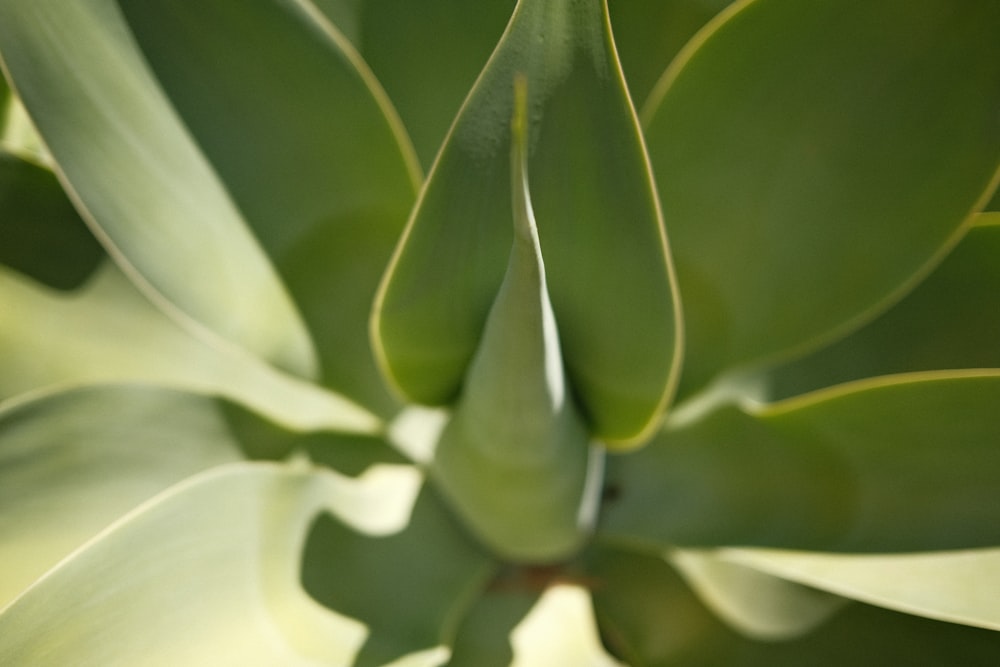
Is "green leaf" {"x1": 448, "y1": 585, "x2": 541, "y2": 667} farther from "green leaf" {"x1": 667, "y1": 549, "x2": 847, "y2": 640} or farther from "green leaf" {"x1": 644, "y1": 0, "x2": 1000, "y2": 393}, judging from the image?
"green leaf" {"x1": 644, "y1": 0, "x2": 1000, "y2": 393}

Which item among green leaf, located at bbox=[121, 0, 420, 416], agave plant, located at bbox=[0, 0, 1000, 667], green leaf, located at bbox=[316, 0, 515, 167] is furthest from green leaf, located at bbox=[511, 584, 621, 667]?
green leaf, located at bbox=[316, 0, 515, 167]

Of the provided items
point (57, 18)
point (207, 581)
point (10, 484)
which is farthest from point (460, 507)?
point (57, 18)

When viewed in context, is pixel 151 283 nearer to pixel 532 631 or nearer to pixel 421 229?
pixel 421 229

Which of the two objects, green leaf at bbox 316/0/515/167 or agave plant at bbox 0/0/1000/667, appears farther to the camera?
green leaf at bbox 316/0/515/167

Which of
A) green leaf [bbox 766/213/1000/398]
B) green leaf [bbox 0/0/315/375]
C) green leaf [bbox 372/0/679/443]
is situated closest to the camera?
green leaf [bbox 372/0/679/443]

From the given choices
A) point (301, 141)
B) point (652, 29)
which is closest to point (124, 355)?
point (301, 141)
